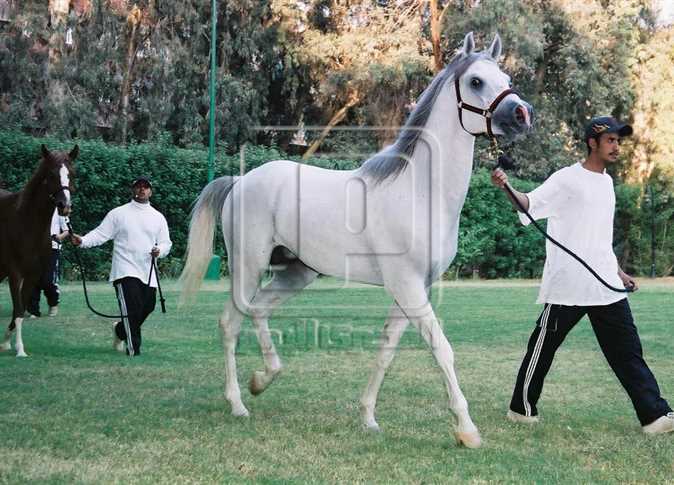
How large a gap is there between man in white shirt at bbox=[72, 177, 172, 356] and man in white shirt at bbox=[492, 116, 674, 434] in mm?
4919

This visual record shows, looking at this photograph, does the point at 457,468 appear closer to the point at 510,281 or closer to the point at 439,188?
the point at 439,188

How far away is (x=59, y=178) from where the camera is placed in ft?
30.7

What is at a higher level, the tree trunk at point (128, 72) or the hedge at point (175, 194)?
the tree trunk at point (128, 72)

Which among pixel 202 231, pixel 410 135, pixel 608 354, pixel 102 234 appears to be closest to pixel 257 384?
pixel 202 231

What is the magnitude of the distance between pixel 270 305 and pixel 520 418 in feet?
6.86

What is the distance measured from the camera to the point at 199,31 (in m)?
30.2

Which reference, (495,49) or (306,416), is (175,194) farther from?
(495,49)

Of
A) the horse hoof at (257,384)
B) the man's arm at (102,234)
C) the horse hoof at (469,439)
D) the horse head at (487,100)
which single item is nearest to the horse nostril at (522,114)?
the horse head at (487,100)

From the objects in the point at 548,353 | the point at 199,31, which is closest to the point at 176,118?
the point at 199,31

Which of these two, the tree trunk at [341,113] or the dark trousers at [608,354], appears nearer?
the dark trousers at [608,354]

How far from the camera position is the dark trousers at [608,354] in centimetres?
597

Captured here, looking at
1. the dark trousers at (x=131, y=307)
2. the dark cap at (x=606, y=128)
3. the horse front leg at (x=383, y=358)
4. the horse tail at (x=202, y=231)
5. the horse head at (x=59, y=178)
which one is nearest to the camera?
the dark cap at (x=606, y=128)

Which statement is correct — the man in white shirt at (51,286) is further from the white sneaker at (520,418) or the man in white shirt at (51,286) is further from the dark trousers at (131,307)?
the white sneaker at (520,418)

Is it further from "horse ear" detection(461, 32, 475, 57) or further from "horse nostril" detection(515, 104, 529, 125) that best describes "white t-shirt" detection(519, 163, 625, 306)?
"horse ear" detection(461, 32, 475, 57)
